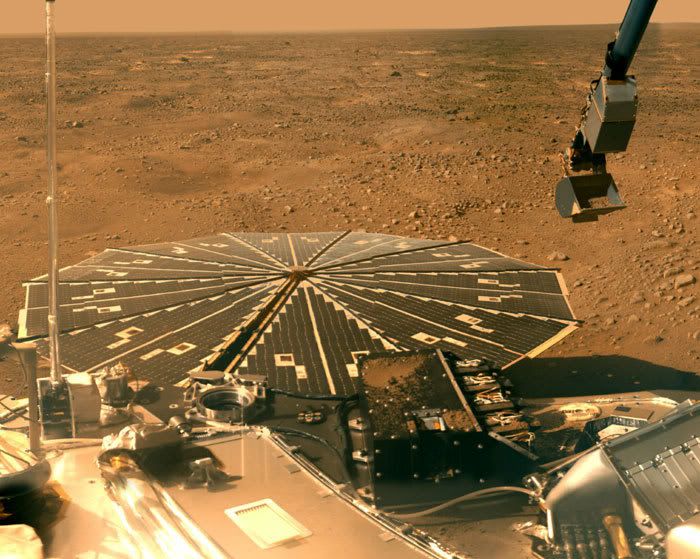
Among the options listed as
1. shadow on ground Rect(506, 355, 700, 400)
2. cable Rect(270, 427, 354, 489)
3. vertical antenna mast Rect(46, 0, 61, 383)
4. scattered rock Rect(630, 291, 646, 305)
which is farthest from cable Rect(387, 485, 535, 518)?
scattered rock Rect(630, 291, 646, 305)

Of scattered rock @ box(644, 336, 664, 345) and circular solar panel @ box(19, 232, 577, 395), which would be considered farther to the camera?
scattered rock @ box(644, 336, 664, 345)

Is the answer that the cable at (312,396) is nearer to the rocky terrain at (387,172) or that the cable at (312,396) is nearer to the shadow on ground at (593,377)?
the shadow on ground at (593,377)

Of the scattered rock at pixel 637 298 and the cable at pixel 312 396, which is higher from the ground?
the scattered rock at pixel 637 298

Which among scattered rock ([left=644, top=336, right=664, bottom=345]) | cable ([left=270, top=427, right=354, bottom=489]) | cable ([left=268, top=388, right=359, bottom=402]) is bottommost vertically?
cable ([left=270, top=427, right=354, bottom=489])

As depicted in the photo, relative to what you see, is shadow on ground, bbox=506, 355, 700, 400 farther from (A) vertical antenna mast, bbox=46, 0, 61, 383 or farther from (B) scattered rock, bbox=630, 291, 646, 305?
(A) vertical antenna mast, bbox=46, 0, 61, 383

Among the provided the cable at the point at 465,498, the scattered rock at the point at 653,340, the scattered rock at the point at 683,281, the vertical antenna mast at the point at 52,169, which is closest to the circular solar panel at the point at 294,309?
the vertical antenna mast at the point at 52,169

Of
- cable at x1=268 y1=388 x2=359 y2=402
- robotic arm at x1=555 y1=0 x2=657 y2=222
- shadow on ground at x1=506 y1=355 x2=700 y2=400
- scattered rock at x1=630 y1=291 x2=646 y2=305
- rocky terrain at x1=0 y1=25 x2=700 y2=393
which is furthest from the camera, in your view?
rocky terrain at x1=0 y1=25 x2=700 y2=393

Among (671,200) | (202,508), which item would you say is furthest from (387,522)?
(671,200)

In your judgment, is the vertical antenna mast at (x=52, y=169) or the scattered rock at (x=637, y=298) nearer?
the vertical antenna mast at (x=52, y=169)
